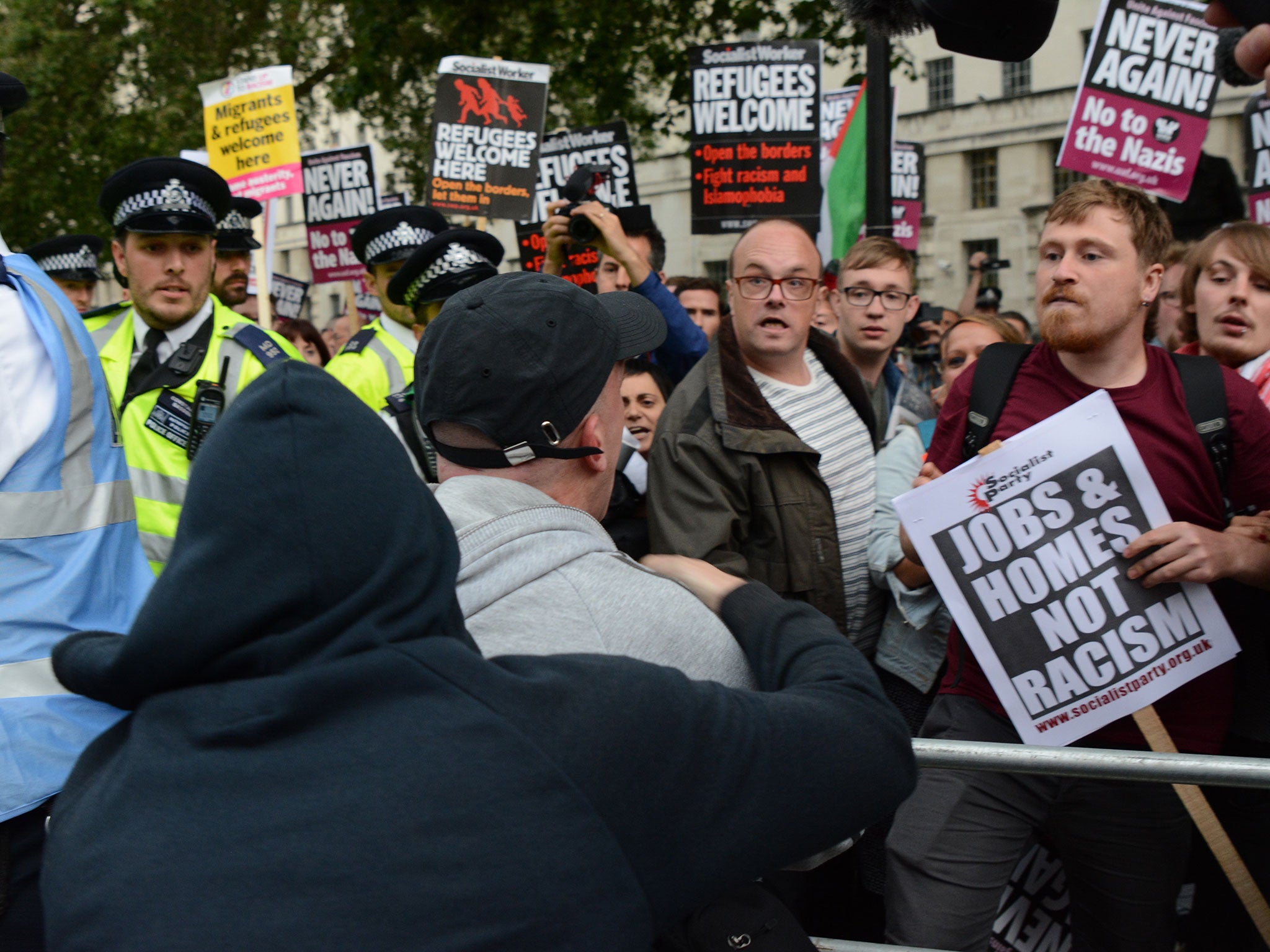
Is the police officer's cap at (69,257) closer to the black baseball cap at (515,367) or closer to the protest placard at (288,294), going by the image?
the protest placard at (288,294)

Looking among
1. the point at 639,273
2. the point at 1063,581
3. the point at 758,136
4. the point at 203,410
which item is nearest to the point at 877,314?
the point at 639,273

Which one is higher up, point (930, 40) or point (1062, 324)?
point (930, 40)

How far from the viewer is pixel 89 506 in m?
2.36

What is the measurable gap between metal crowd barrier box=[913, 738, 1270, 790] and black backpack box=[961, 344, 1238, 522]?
89cm

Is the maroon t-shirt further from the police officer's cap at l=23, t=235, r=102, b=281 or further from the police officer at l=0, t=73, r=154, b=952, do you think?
the police officer's cap at l=23, t=235, r=102, b=281

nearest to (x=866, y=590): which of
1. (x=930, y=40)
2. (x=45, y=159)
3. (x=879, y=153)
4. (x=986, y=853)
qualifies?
(x=986, y=853)

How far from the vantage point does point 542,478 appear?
1.81 meters

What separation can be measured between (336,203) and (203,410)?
769 centimetres

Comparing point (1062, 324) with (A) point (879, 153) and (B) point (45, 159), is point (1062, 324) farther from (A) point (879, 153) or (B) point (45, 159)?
(B) point (45, 159)

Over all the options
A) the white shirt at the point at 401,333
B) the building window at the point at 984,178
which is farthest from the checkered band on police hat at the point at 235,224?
the building window at the point at 984,178

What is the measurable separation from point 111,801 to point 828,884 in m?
3.01

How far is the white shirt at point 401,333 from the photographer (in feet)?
17.4

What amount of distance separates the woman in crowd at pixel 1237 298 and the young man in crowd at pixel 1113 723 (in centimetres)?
66

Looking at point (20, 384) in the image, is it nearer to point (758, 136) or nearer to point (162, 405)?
point (162, 405)
